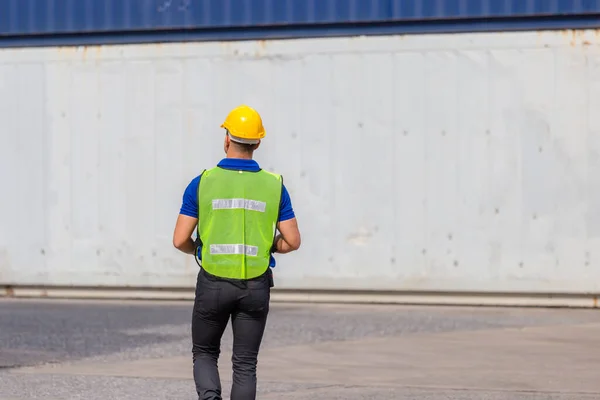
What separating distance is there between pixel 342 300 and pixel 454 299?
1341 millimetres

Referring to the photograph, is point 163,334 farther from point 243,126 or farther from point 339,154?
point 243,126

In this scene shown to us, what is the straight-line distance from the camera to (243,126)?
777cm

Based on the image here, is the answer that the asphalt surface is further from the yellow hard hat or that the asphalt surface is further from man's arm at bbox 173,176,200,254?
the yellow hard hat

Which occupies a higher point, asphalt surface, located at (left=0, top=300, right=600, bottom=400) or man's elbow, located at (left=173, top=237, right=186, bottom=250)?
man's elbow, located at (left=173, top=237, right=186, bottom=250)

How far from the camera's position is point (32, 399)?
9969 mm

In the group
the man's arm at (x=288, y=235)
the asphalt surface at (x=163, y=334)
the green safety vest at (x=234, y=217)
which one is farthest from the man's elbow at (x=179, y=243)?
the asphalt surface at (x=163, y=334)

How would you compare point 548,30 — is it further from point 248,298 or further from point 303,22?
point 248,298

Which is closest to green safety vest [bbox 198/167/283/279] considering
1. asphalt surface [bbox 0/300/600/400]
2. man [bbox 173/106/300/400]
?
man [bbox 173/106/300/400]

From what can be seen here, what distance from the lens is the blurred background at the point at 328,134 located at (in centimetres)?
1669

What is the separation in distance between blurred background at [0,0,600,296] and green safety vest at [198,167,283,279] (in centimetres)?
929

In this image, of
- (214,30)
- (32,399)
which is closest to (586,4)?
(214,30)

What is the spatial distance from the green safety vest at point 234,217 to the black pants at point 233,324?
0.08 meters

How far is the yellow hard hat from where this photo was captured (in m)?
7.77

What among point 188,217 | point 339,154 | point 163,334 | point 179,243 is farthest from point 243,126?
point 339,154
